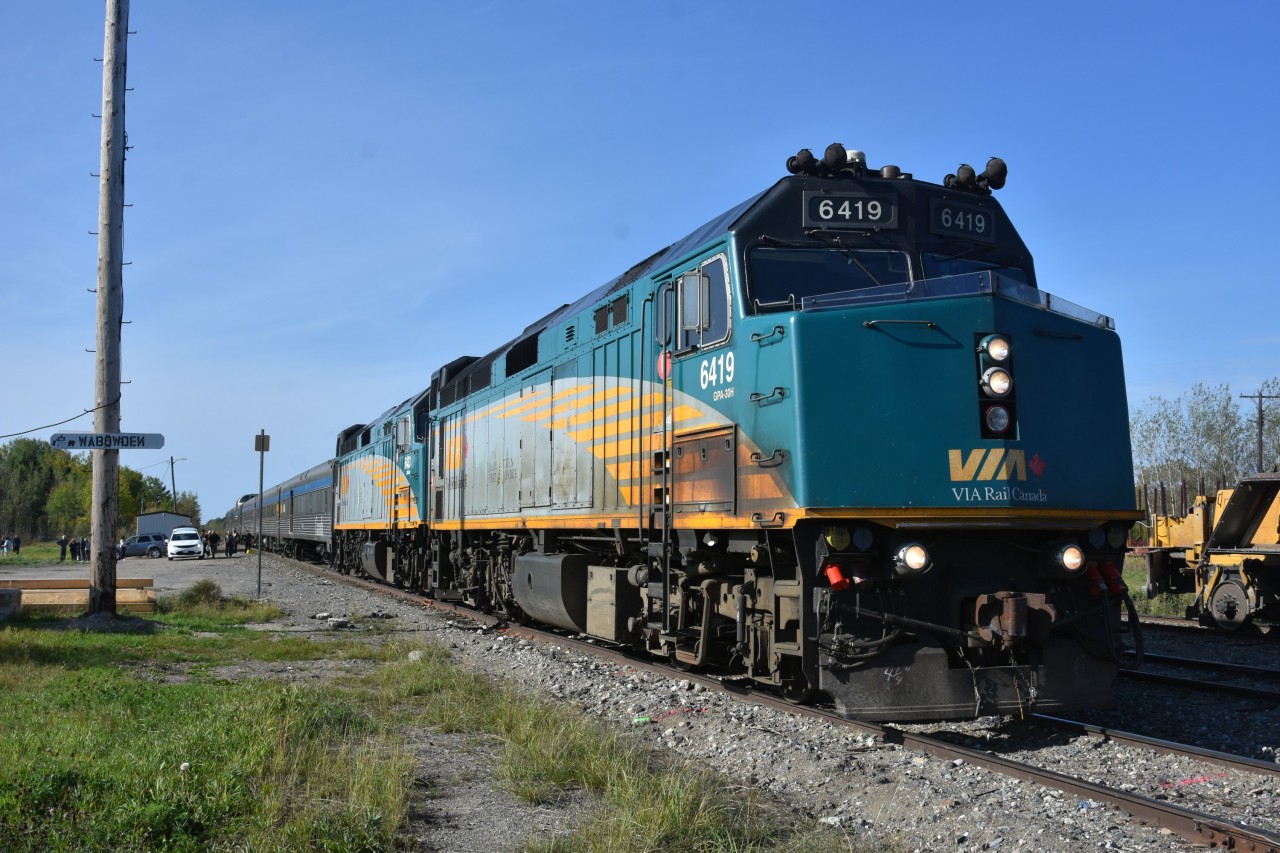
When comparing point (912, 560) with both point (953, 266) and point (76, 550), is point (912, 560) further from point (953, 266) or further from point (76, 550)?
point (76, 550)

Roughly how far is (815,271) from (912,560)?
2429mm

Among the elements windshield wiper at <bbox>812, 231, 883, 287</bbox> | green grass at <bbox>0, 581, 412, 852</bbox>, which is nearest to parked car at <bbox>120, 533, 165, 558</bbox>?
green grass at <bbox>0, 581, 412, 852</bbox>

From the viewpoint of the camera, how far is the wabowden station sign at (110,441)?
45.0 ft

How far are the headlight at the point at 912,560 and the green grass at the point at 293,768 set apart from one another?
1.89m

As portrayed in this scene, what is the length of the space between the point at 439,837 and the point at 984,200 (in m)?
6.58

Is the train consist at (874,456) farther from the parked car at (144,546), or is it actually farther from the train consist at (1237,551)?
the parked car at (144,546)

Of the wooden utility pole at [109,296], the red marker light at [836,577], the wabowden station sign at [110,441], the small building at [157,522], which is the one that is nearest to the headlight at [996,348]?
the red marker light at [836,577]

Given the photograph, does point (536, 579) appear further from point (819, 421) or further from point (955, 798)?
point (955, 798)

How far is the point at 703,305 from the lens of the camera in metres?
8.35

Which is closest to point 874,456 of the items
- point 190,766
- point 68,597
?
point 190,766

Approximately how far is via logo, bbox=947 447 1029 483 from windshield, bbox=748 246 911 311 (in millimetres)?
1538

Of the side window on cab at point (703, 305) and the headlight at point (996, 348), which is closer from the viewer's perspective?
the headlight at point (996, 348)

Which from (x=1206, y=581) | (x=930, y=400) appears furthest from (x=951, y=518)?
(x=1206, y=581)

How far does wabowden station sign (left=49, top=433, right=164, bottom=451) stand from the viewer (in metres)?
13.7
